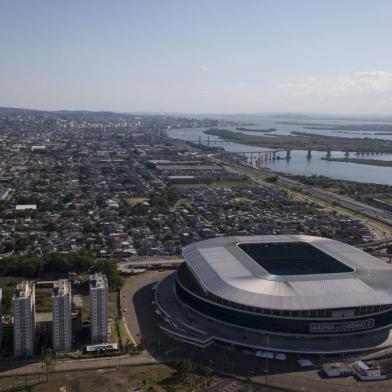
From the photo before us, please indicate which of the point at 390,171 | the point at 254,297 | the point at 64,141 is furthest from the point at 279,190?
the point at 64,141

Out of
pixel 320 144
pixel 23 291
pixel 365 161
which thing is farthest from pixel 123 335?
pixel 320 144

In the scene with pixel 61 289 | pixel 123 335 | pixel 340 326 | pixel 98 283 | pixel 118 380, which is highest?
pixel 98 283

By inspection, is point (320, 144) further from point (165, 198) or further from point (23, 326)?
point (23, 326)

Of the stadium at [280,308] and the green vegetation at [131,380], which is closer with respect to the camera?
the green vegetation at [131,380]

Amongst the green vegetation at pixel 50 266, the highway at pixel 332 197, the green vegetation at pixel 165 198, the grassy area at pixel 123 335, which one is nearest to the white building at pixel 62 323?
the grassy area at pixel 123 335

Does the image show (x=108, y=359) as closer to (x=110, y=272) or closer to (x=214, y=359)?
(x=214, y=359)

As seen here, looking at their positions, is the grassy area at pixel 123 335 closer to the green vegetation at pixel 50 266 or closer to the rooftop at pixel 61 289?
the rooftop at pixel 61 289
